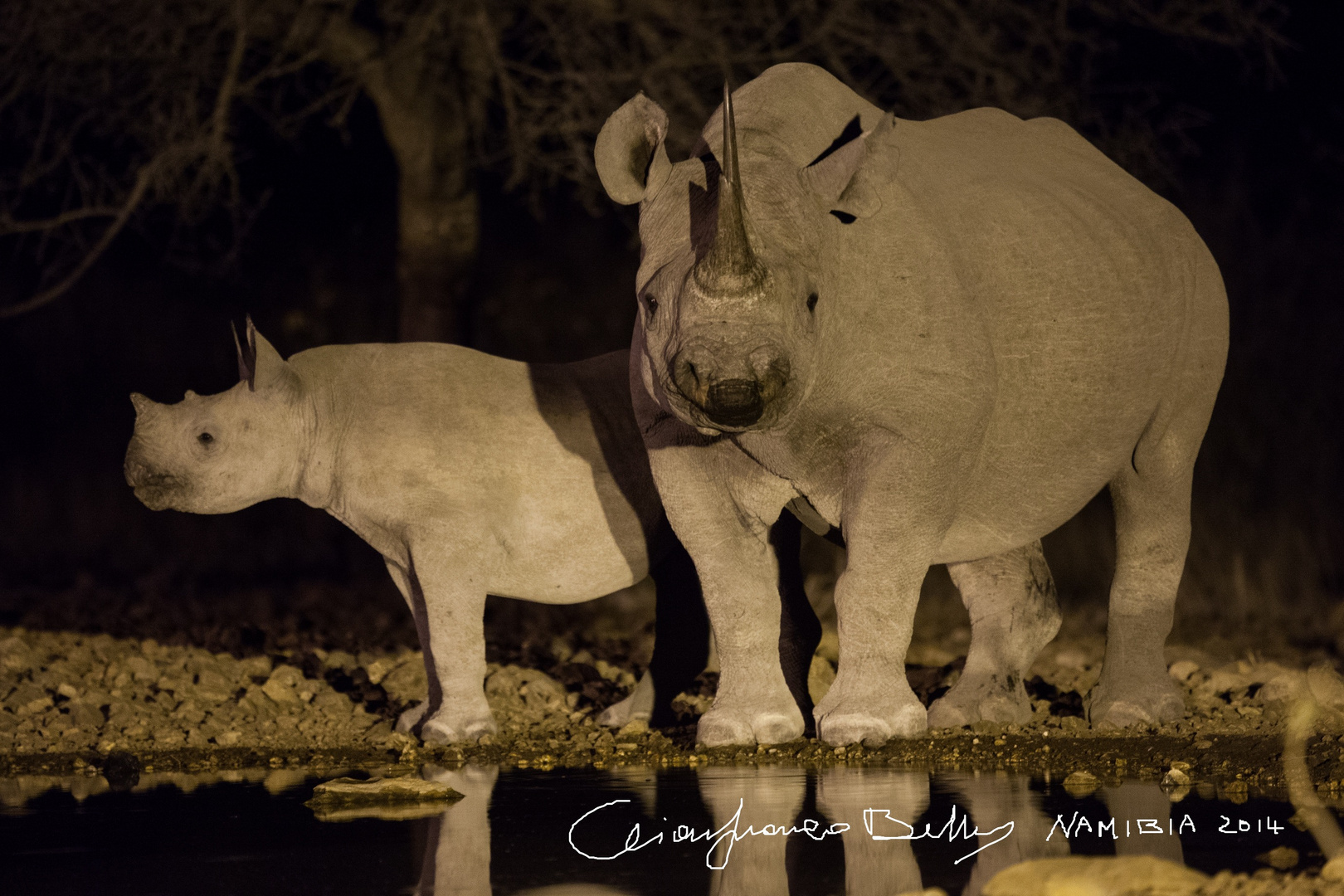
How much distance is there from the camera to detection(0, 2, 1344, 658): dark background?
11.2 m

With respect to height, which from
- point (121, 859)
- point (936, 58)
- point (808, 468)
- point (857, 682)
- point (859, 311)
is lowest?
point (121, 859)

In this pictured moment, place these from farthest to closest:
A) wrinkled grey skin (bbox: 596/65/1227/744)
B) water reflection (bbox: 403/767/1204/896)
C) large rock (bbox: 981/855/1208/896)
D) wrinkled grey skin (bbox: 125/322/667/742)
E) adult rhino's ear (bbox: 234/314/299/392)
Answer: adult rhino's ear (bbox: 234/314/299/392)
wrinkled grey skin (bbox: 125/322/667/742)
wrinkled grey skin (bbox: 596/65/1227/744)
water reflection (bbox: 403/767/1204/896)
large rock (bbox: 981/855/1208/896)

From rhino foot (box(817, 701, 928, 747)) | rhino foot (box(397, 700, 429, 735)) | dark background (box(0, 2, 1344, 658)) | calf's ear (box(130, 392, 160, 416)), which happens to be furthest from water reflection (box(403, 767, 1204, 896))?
dark background (box(0, 2, 1344, 658))

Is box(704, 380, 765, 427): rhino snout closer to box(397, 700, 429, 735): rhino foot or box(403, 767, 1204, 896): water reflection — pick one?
box(403, 767, 1204, 896): water reflection

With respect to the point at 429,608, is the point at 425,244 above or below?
above

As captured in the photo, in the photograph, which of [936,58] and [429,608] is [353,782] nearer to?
[429,608]

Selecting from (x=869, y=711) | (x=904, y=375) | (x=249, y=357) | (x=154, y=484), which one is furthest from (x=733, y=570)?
(x=154, y=484)

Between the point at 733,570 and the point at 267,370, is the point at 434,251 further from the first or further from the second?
the point at 733,570

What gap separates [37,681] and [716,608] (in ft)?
9.84

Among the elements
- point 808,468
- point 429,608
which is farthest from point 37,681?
point 808,468

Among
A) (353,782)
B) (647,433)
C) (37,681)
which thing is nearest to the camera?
(353,782)

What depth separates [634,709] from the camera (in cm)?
724

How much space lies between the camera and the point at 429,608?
670 centimetres

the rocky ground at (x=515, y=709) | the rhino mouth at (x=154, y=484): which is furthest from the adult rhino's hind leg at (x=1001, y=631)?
the rhino mouth at (x=154, y=484)
